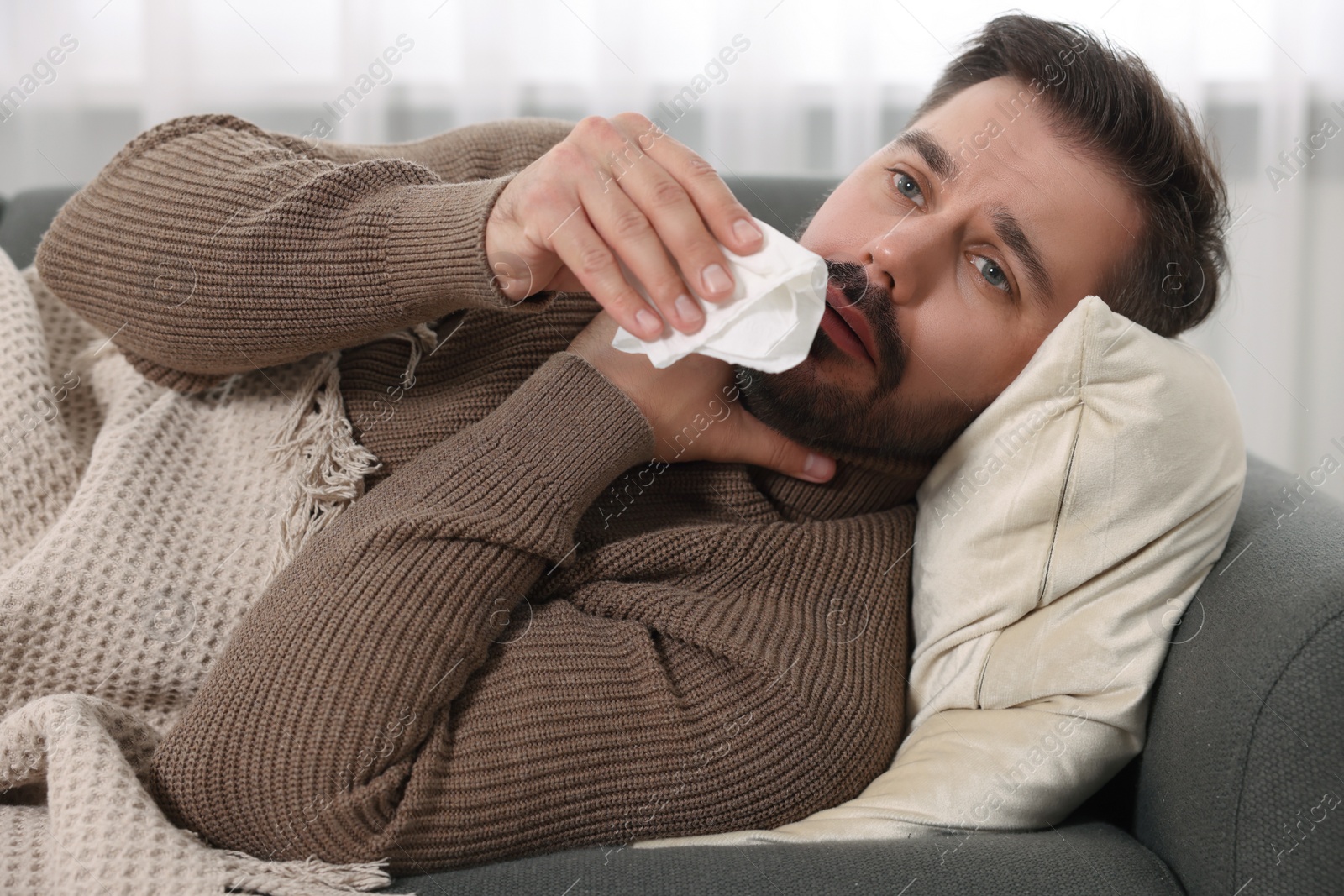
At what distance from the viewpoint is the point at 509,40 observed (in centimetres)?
174

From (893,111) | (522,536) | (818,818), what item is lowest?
(818,818)

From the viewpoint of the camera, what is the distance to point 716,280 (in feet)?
1.99

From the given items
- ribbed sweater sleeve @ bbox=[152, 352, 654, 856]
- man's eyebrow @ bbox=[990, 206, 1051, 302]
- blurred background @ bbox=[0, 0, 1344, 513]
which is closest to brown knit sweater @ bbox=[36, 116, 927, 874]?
ribbed sweater sleeve @ bbox=[152, 352, 654, 856]

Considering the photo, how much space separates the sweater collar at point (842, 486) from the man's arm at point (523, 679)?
0.06m

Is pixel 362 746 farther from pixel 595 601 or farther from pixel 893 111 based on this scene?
pixel 893 111

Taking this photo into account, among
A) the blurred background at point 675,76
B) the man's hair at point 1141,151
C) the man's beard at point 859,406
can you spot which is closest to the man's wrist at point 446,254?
the man's beard at point 859,406

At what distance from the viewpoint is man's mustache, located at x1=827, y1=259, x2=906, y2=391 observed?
0.80 metres

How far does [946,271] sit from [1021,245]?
0.06m

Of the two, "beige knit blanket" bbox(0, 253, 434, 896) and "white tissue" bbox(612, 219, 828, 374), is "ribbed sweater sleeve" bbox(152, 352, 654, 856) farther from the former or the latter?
"white tissue" bbox(612, 219, 828, 374)

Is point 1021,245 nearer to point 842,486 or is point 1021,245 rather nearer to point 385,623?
point 842,486

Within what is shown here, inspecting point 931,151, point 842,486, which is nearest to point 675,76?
point 931,151

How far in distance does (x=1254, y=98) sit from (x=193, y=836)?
83.8 inches

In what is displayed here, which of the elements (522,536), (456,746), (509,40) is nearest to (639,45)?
(509,40)

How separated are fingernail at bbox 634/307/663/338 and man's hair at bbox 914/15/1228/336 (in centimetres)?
45
